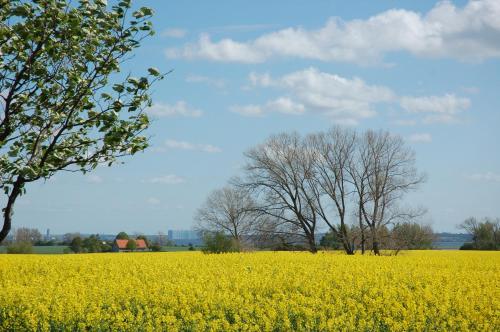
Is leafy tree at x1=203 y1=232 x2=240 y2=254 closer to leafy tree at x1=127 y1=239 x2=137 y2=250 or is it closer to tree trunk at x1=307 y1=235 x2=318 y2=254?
tree trunk at x1=307 y1=235 x2=318 y2=254

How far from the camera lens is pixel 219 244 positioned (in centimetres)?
2922

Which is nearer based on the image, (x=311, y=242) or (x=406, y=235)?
(x=311, y=242)

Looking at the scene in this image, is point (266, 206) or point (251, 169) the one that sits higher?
point (251, 169)

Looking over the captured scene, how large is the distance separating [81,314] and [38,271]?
8.60 metres

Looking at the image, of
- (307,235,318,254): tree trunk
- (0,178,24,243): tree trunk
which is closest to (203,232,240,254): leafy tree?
(307,235,318,254): tree trunk

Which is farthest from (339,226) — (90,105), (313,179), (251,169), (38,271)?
(90,105)

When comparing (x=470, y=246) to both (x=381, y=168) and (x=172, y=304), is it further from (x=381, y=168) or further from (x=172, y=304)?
(x=172, y=304)

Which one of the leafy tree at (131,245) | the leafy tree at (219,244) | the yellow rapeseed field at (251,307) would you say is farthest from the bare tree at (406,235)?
the leafy tree at (131,245)

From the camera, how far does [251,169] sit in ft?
128

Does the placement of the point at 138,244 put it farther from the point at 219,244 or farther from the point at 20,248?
the point at 219,244

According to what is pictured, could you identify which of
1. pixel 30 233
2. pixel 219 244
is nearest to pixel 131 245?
pixel 30 233

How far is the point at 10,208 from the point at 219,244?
2159cm

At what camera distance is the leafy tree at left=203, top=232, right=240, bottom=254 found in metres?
29.2

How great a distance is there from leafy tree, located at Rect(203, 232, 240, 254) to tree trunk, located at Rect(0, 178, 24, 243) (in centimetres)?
2132
